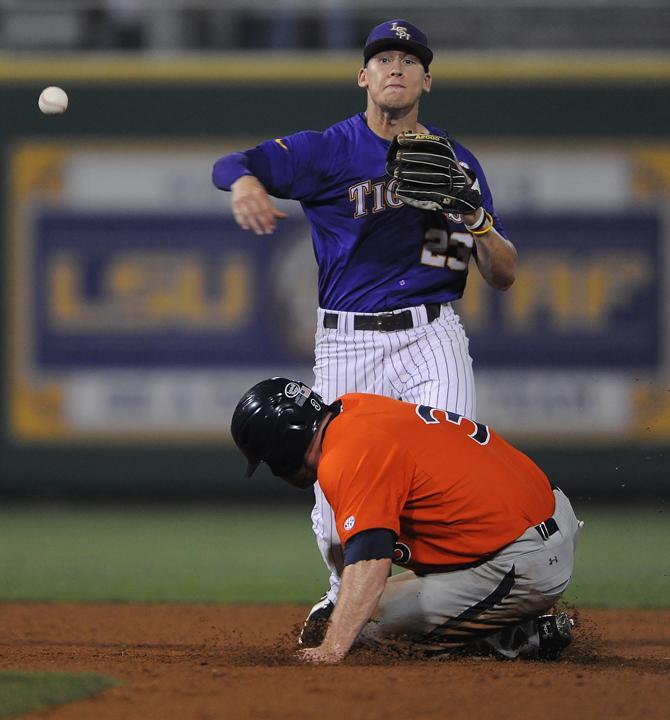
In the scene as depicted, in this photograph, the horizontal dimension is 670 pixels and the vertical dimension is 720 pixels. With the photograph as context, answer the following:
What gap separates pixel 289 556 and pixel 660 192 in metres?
4.57

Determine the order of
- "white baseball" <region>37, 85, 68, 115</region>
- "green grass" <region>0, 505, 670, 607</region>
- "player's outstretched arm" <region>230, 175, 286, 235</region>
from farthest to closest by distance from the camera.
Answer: "green grass" <region>0, 505, 670, 607</region>
"white baseball" <region>37, 85, 68, 115</region>
"player's outstretched arm" <region>230, 175, 286, 235</region>

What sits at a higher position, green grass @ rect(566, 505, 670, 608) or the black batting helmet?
the black batting helmet

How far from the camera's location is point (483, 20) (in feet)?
35.8

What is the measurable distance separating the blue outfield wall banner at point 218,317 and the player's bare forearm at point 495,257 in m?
5.47

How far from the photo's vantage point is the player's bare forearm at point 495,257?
190 inches

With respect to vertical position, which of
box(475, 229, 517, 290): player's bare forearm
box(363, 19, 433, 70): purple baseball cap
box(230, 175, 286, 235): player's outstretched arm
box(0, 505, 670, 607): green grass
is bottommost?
box(0, 505, 670, 607): green grass

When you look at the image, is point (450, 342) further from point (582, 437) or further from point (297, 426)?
point (582, 437)

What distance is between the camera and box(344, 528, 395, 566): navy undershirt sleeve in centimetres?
371

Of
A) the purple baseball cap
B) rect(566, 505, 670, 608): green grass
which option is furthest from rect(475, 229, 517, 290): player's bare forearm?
rect(566, 505, 670, 608): green grass

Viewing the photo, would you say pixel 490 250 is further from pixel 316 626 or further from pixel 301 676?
pixel 301 676

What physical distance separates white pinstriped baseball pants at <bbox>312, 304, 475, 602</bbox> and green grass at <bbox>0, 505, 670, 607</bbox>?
168cm

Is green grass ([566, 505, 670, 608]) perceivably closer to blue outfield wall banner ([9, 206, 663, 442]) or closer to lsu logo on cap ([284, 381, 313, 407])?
blue outfield wall banner ([9, 206, 663, 442])

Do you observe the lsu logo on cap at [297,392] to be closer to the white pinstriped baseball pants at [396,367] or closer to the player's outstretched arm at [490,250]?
the white pinstriped baseball pants at [396,367]

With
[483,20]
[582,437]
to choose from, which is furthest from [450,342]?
[483,20]
